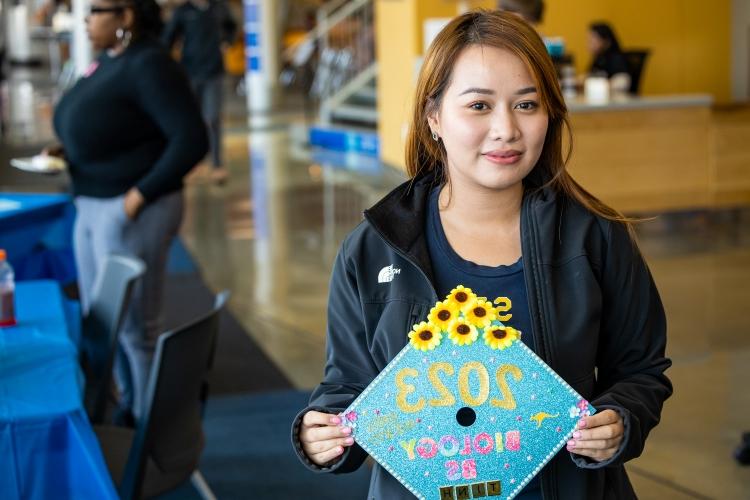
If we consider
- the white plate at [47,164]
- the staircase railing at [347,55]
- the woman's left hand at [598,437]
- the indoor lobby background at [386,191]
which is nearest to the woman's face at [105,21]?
the white plate at [47,164]

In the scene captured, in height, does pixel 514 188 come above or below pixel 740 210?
above

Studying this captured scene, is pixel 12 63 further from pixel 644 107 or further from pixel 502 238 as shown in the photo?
pixel 502 238

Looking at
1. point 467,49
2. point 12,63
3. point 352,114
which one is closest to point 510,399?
point 467,49

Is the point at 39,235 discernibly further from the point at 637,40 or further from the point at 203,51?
the point at 637,40

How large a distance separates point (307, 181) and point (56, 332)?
8.14m

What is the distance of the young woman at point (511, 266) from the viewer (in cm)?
156

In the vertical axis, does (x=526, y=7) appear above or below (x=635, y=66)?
above

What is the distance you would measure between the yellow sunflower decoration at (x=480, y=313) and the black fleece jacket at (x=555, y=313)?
9 centimetres

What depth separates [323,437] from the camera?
5.09 ft

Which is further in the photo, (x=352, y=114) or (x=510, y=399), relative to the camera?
(x=352, y=114)

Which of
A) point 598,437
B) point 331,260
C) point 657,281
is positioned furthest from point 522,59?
point 331,260

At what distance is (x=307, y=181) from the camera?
11055mm

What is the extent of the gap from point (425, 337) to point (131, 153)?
2.57 metres

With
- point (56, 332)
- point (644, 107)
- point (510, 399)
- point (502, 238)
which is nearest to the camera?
point (510, 399)
